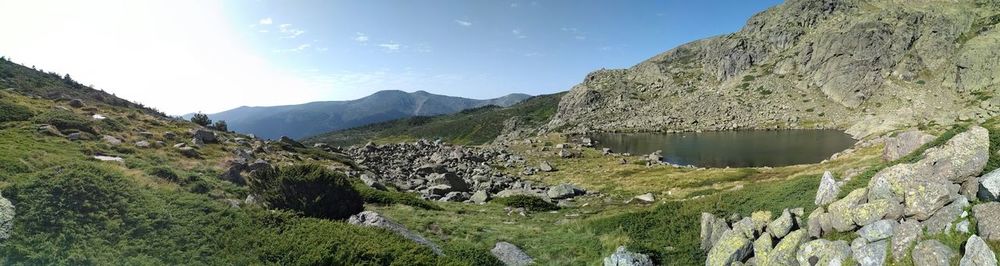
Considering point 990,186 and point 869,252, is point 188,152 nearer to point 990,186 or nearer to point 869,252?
point 869,252

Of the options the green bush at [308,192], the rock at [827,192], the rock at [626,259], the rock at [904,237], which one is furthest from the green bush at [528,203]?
the rock at [904,237]

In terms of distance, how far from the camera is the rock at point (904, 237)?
495 inches

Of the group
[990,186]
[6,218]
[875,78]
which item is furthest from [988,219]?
[875,78]

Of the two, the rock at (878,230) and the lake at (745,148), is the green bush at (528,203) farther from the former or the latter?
the lake at (745,148)

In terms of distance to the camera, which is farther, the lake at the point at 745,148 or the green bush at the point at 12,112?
the lake at the point at 745,148

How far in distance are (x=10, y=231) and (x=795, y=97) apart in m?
211

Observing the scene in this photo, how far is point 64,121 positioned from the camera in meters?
39.4

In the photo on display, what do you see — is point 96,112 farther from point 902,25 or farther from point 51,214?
point 902,25

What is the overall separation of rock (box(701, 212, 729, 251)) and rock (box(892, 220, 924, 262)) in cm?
606

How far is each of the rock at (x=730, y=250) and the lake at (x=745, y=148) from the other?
72927mm

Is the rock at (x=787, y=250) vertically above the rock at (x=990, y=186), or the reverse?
the rock at (x=990, y=186)

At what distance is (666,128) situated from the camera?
174625 millimetres

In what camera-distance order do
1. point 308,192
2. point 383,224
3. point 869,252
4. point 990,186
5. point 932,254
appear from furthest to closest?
point 308,192 < point 383,224 < point 869,252 < point 990,186 < point 932,254

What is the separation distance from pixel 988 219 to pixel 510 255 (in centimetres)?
1588
